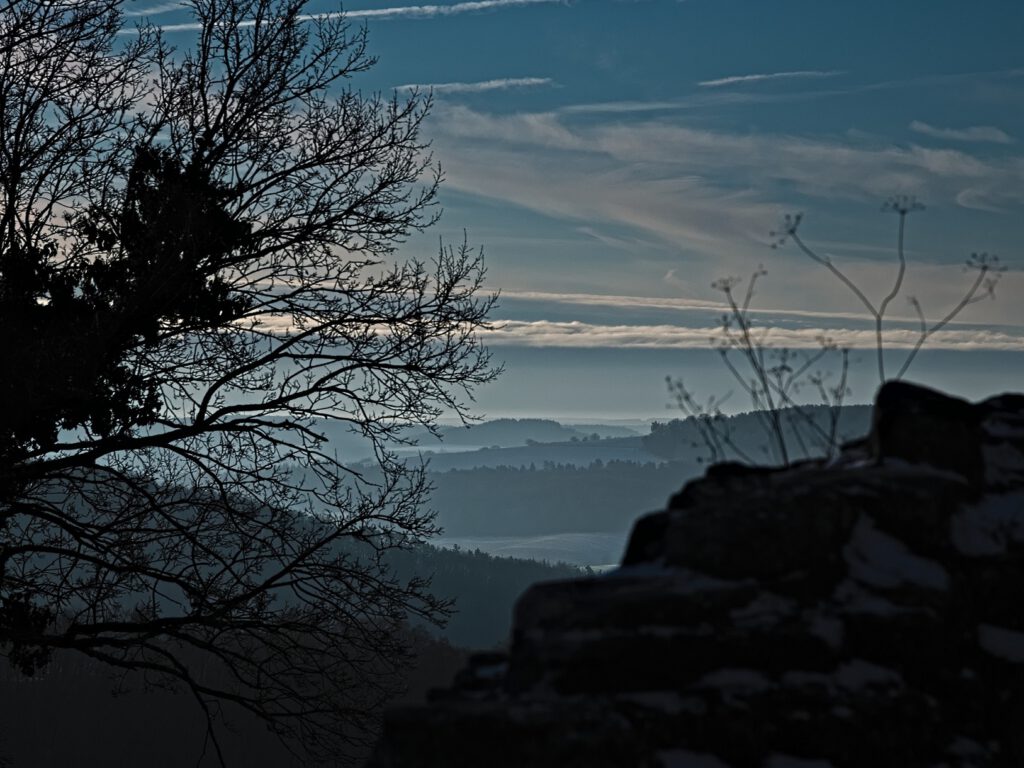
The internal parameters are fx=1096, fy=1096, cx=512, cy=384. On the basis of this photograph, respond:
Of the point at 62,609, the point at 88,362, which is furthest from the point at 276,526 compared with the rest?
the point at 88,362

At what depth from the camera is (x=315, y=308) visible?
45.4 feet

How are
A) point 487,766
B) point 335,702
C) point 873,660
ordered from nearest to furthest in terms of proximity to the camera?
point 487,766
point 873,660
point 335,702

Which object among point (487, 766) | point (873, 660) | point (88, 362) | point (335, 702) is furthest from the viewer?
point (335, 702)

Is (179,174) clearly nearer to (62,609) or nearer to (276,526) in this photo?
(276,526)

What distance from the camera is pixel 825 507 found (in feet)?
14.7

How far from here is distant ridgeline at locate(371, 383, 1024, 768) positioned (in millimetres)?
4000

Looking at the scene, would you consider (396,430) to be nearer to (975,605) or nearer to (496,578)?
(975,605)

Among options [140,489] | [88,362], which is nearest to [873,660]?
[88,362]

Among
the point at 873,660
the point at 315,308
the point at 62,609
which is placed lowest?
the point at 62,609

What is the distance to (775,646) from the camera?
13.9 feet

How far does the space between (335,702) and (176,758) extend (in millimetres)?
14257

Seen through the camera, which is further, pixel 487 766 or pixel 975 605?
pixel 975 605

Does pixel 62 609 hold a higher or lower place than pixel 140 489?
lower

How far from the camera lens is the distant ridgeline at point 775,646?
4.00m
